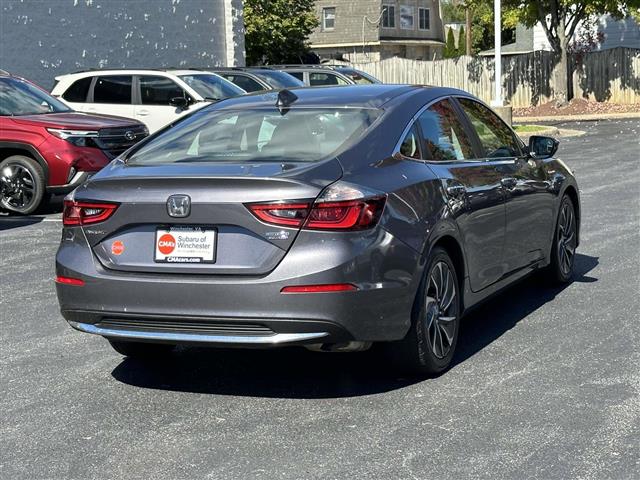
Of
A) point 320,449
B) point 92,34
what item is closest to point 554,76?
point 92,34

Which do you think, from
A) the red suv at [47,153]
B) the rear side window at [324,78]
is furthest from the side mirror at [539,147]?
the rear side window at [324,78]

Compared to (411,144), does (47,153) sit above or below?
below

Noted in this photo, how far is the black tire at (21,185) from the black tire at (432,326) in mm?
8727

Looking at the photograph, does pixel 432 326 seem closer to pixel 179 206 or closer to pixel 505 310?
pixel 179 206

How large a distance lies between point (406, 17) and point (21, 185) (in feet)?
186

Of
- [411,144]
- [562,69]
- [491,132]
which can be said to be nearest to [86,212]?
[411,144]

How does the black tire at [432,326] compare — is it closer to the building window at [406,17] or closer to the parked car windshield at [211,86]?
the parked car windshield at [211,86]

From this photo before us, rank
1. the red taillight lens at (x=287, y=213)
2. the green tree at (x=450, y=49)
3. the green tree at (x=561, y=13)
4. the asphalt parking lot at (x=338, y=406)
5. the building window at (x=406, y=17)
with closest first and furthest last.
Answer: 1. the asphalt parking lot at (x=338, y=406)
2. the red taillight lens at (x=287, y=213)
3. the green tree at (x=561, y=13)
4. the building window at (x=406, y=17)
5. the green tree at (x=450, y=49)

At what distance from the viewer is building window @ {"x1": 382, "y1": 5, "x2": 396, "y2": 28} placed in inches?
2625

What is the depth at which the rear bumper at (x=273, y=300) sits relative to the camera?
219 inches

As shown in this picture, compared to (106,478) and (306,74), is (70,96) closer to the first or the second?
(306,74)

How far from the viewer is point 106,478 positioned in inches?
193

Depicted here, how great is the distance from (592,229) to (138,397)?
22.2ft

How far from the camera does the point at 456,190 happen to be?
6.66 meters
